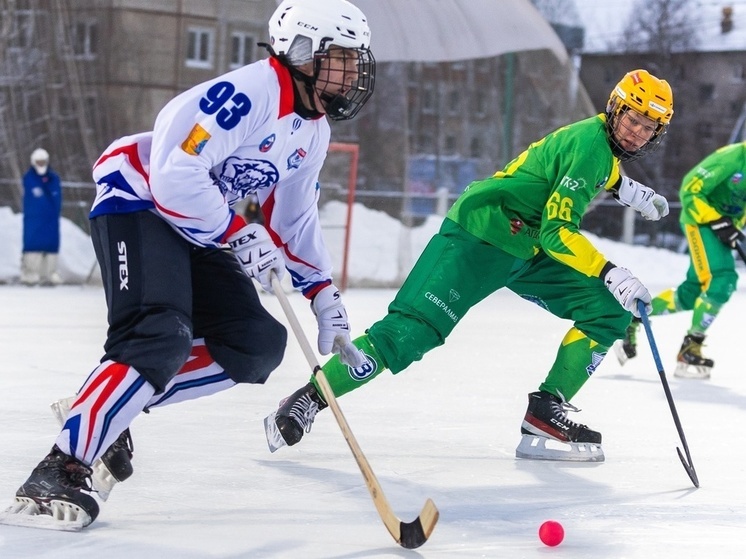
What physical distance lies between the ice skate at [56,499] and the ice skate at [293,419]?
91 cm

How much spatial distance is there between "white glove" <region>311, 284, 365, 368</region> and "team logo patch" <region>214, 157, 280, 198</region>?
39cm

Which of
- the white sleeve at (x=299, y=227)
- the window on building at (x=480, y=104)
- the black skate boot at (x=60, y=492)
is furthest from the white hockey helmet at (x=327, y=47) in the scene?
the window on building at (x=480, y=104)

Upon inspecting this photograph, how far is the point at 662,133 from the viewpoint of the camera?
4.09 meters

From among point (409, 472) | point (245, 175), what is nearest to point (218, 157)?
point (245, 175)

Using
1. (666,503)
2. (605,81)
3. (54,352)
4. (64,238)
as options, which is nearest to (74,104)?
(64,238)

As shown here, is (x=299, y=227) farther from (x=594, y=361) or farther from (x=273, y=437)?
(x=594, y=361)

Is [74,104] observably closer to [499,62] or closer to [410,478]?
[499,62]

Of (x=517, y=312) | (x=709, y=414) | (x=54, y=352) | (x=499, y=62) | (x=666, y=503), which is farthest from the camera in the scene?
(x=499, y=62)

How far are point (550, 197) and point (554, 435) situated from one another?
76cm

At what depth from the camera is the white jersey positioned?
2.93m

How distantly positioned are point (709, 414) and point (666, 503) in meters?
1.81

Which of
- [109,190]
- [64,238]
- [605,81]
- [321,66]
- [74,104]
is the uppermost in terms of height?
[321,66]

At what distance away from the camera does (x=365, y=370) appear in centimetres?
388

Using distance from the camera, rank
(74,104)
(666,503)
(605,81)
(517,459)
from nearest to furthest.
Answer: (666,503) < (517,459) < (74,104) < (605,81)
